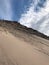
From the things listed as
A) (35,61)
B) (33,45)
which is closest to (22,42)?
(33,45)

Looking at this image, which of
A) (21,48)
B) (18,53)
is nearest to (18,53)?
(18,53)

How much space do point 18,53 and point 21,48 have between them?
5.33ft

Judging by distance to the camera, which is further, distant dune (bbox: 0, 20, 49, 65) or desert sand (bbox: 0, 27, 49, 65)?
distant dune (bbox: 0, 20, 49, 65)

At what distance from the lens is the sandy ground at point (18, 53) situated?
13.3 m

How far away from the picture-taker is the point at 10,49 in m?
15.5

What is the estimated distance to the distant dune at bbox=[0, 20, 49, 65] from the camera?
13.7 meters

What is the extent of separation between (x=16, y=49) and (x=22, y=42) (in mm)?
2538

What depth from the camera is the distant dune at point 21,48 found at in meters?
A: 13.7

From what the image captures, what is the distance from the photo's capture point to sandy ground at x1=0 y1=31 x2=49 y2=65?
13.3 m

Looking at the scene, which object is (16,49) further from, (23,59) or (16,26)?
(16,26)

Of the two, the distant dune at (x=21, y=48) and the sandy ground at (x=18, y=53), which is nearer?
the sandy ground at (x=18, y=53)

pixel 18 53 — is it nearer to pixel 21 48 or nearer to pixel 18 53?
pixel 18 53

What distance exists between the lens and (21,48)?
55.3 feet

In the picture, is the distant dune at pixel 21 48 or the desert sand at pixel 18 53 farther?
the distant dune at pixel 21 48
